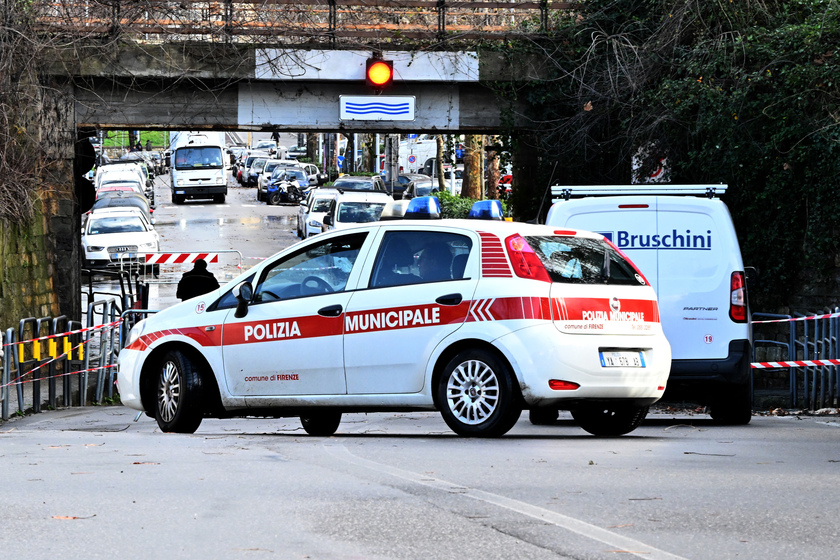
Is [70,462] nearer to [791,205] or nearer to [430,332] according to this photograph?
[430,332]

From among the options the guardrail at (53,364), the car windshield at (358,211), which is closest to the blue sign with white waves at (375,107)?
the guardrail at (53,364)

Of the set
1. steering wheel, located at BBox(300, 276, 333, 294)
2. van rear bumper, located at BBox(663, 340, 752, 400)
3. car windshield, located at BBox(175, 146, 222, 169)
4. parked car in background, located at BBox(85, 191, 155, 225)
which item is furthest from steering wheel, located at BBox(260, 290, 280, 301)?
car windshield, located at BBox(175, 146, 222, 169)

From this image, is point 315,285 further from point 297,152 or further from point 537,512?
point 297,152

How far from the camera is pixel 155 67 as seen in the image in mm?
19656

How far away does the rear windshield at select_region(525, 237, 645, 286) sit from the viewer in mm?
9016

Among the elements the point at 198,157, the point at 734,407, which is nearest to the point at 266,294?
the point at 734,407

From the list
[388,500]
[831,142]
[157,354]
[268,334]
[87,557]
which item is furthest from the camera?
[831,142]

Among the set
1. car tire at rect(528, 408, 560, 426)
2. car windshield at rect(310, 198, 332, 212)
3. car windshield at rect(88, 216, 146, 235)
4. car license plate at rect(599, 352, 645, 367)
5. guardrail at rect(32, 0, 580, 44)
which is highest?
guardrail at rect(32, 0, 580, 44)

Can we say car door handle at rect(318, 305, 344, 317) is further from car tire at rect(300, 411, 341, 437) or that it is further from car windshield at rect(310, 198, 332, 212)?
car windshield at rect(310, 198, 332, 212)

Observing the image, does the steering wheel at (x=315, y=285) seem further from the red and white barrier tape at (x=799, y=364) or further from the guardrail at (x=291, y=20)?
the guardrail at (x=291, y=20)

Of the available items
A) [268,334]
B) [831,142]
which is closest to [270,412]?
[268,334]

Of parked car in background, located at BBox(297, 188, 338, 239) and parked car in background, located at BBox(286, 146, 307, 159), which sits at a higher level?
parked car in background, located at BBox(286, 146, 307, 159)

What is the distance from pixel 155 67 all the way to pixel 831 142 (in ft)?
34.0

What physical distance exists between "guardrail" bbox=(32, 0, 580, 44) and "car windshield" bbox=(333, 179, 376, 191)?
2703 centimetres
